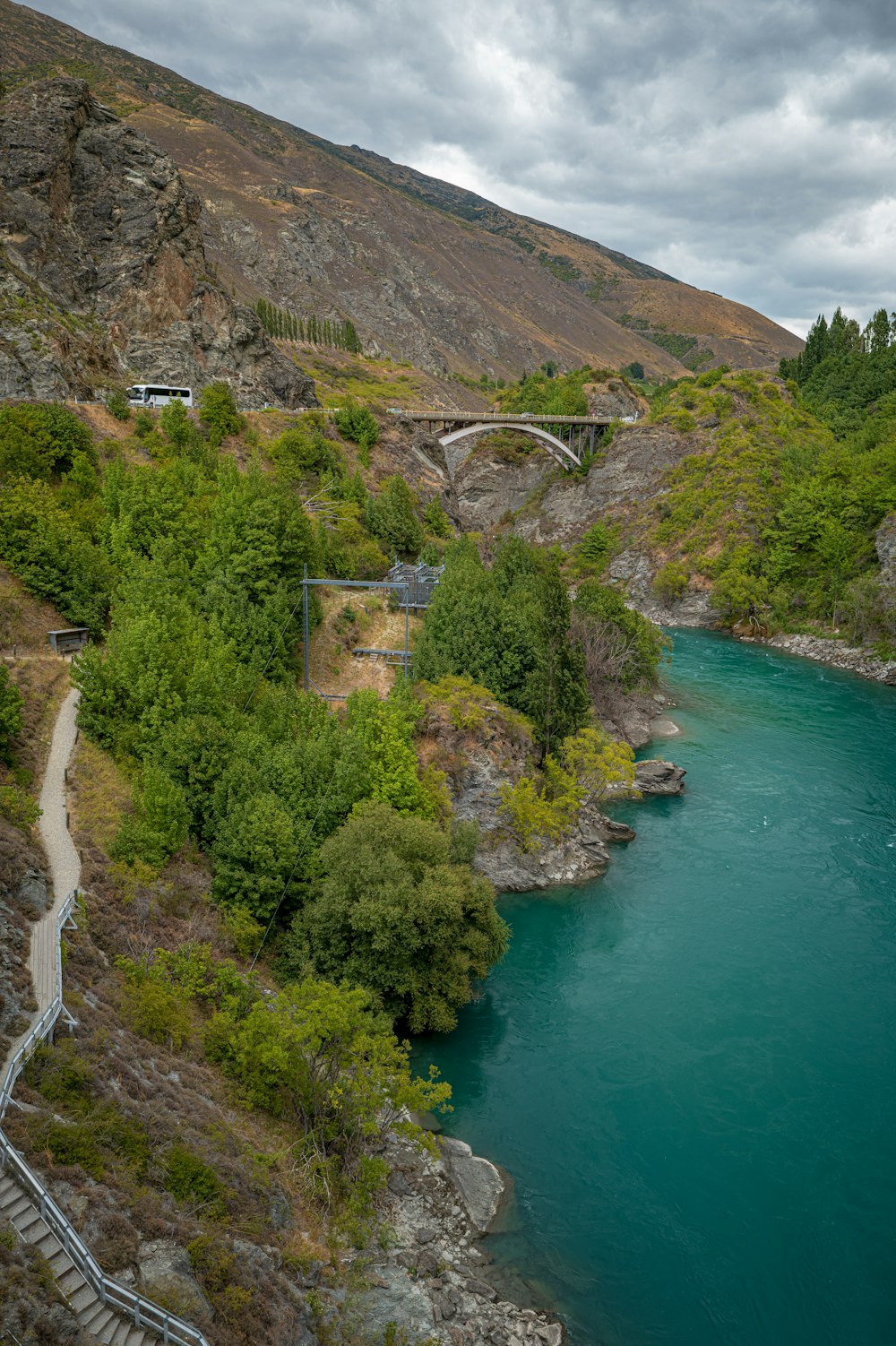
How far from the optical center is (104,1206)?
1186 centimetres

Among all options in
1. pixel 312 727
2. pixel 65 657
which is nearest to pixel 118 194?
pixel 65 657

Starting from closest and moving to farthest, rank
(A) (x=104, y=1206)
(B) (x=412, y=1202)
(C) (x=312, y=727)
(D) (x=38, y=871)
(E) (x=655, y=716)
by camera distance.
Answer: (A) (x=104, y=1206)
(B) (x=412, y=1202)
(D) (x=38, y=871)
(C) (x=312, y=727)
(E) (x=655, y=716)

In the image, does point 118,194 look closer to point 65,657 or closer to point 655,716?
point 65,657

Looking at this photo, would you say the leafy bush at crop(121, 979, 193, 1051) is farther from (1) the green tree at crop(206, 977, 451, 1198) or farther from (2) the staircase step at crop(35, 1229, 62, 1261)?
(2) the staircase step at crop(35, 1229, 62, 1261)

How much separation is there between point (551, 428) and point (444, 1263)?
9528cm

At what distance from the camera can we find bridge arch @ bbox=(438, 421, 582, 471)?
268 feet

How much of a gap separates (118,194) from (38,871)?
160 ft

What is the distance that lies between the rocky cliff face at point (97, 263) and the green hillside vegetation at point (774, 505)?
46.6m

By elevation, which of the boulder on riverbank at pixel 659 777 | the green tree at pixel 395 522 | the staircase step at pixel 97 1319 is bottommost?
the boulder on riverbank at pixel 659 777

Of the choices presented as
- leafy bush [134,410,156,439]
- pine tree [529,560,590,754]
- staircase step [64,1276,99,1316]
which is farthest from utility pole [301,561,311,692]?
staircase step [64,1276,99,1316]

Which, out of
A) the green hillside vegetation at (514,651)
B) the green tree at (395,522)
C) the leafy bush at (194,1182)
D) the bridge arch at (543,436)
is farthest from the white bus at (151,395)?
the leafy bush at (194,1182)

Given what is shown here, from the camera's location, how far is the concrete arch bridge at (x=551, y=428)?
80625 millimetres

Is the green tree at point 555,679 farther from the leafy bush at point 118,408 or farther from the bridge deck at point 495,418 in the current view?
the bridge deck at point 495,418

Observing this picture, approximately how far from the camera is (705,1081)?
21.1 meters
